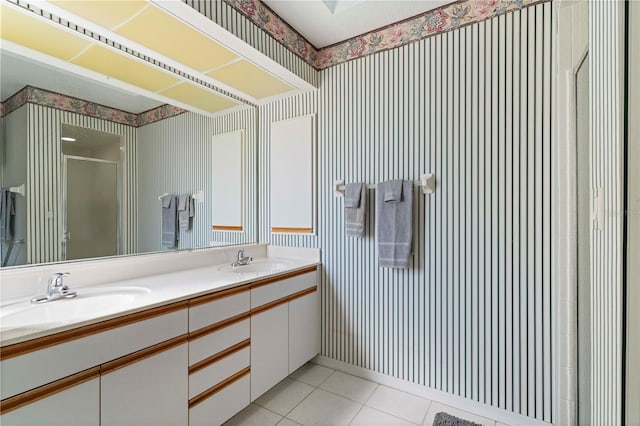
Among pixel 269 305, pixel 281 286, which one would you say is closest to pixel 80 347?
pixel 269 305

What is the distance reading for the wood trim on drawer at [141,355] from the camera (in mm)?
1146

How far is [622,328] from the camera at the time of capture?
0.52 meters

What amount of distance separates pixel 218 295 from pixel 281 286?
54 cm

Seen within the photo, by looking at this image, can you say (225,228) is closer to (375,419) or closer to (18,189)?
(18,189)

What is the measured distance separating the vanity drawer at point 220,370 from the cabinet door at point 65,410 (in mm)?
407

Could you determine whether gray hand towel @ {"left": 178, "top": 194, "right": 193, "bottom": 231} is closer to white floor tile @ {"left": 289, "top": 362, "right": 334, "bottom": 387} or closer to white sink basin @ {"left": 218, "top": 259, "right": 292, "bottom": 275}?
white sink basin @ {"left": 218, "top": 259, "right": 292, "bottom": 275}

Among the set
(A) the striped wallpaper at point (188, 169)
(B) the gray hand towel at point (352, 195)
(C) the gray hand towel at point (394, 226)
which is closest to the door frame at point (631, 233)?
(C) the gray hand towel at point (394, 226)

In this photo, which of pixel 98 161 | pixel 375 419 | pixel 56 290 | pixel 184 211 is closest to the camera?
pixel 56 290

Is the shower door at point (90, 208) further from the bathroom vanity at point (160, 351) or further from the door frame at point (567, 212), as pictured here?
the door frame at point (567, 212)

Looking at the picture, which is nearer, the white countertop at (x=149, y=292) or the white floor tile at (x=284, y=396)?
the white countertop at (x=149, y=292)

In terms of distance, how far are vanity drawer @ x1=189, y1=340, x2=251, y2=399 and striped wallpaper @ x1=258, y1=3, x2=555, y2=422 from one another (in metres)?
0.88

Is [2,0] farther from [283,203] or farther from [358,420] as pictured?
[358,420]

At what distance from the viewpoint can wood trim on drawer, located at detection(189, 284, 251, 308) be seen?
4.79 ft

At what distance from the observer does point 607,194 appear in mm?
583
